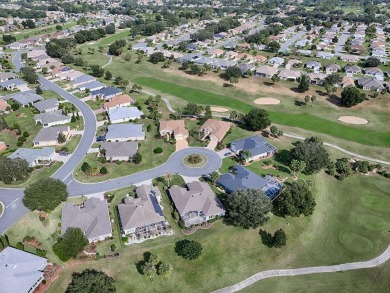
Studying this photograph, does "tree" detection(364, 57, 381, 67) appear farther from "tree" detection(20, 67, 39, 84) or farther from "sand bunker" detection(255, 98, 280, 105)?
"tree" detection(20, 67, 39, 84)

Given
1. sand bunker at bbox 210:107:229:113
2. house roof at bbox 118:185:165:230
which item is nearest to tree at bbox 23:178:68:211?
house roof at bbox 118:185:165:230

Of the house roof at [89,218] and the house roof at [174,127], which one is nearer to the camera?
the house roof at [89,218]

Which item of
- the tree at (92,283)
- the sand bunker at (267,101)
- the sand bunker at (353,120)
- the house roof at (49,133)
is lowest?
the sand bunker at (267,101)

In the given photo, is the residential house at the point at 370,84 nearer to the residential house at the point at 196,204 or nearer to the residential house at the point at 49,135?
the residential house at the point at 196,204

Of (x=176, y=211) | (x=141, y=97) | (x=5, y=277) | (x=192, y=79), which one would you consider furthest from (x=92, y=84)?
(x=5, y=277)

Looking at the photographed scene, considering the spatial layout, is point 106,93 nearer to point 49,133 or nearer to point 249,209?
point 49,133

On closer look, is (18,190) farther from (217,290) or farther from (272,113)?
(272,113)

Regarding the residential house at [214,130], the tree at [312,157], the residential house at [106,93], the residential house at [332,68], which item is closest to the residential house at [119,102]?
the residential house at [106,93]

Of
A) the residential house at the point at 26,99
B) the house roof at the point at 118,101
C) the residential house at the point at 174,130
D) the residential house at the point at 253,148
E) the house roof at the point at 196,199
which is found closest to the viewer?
the house roof at the point at 196,199
